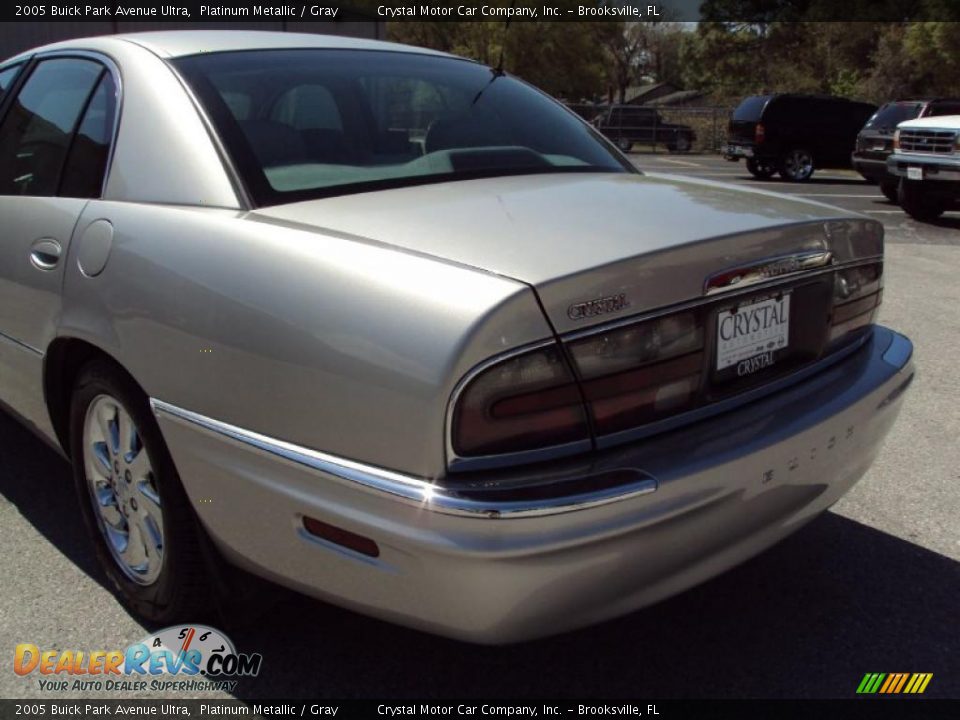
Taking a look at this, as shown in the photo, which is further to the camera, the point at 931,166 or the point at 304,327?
the point at 931,166

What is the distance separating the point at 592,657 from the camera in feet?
8.22

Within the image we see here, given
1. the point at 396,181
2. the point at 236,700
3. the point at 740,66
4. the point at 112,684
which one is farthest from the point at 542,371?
the point at 740,66

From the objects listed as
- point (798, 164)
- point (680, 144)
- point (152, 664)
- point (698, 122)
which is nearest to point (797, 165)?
point (798, 164)

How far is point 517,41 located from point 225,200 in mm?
49016

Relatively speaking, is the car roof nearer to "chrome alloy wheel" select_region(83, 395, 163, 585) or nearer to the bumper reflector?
"chrome alloy wheel" select_region(83, 395, 163, 585)

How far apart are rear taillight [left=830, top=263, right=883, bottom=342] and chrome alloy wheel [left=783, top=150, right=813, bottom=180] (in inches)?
689

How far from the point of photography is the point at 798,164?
63.1ft

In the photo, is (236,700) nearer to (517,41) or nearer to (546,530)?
(546,530)

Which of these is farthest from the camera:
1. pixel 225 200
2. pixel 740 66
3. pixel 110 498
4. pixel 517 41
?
pixel 517 41

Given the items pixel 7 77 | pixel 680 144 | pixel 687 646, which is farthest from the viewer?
pixel 680 144

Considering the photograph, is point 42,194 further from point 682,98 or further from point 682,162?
point 682,98

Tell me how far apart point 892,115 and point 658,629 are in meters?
14.7

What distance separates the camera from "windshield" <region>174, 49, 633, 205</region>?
8.04 ft

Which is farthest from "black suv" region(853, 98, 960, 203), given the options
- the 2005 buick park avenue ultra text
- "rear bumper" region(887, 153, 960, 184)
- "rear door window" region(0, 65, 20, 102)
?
"rear door window" region(0, 65, 20, 102)
